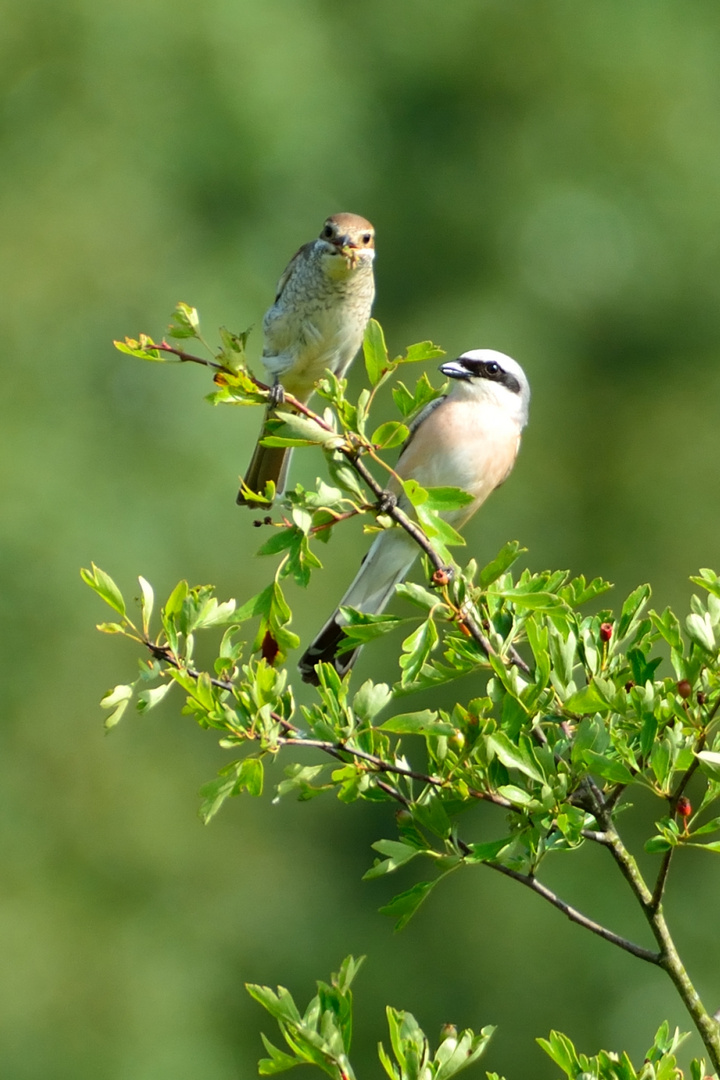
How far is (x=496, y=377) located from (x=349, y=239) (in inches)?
31.6

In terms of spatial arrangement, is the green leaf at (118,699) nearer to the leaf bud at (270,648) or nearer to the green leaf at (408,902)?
the leaf bud at (270,648)

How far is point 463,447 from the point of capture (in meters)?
4.98

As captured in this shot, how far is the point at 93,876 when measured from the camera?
14125 mm

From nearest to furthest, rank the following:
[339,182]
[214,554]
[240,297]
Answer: [214,554], [240,297], [339,182]

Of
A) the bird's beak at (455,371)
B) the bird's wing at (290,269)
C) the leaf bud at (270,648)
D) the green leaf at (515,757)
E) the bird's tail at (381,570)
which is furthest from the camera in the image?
the bird's wing at (290,269)

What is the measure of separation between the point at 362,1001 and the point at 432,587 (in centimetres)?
1311

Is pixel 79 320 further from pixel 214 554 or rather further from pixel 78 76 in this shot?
pixel 78 76

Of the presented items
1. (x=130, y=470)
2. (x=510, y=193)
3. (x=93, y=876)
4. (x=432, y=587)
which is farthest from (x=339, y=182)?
(x=432, y=587)

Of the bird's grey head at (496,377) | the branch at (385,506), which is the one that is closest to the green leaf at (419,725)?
the branch at (385,506)

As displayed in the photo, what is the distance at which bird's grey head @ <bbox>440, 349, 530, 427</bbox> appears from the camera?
16.5ft

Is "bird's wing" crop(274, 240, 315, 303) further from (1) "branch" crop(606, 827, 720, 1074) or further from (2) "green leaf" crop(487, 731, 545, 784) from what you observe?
(1) "branch" crop(606, 827, 720, 1074)

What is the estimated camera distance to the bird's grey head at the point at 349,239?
17.6 feet

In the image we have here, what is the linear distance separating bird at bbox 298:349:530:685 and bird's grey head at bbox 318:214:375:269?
61cm

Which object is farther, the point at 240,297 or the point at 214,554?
the point at 240,297
